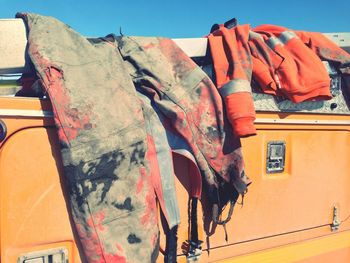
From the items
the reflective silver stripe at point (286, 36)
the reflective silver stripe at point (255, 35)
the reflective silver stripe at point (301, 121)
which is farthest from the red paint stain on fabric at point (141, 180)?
the reflective silver stripe at point (286, 36)

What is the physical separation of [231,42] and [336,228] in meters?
1.51

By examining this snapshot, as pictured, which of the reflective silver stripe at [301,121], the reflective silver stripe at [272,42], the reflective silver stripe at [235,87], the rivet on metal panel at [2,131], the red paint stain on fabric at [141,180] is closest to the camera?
the rivet on metal panel at [2,131]

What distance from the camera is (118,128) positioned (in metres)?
1.77

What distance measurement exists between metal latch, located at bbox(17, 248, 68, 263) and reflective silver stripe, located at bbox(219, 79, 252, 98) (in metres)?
1.11

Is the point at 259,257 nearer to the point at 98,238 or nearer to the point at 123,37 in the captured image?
the point at 98,238

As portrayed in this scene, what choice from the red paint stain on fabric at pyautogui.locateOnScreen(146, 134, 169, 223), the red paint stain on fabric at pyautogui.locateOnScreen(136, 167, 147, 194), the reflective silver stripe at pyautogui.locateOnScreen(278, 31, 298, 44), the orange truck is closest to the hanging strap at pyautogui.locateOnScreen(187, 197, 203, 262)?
the orange truck

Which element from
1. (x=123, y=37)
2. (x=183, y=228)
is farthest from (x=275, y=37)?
(x=183, y=228)

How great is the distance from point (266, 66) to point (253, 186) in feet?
2.35

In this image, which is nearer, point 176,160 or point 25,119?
point 25,119

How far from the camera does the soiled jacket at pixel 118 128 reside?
66.6 inches

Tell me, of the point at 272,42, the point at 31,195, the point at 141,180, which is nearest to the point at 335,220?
the point at 272,42

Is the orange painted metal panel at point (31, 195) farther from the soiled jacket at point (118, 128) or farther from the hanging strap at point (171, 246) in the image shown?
the hanging strap at point (171, 246)

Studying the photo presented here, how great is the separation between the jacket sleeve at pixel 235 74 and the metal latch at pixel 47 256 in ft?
3.34

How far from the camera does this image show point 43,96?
181 cm
